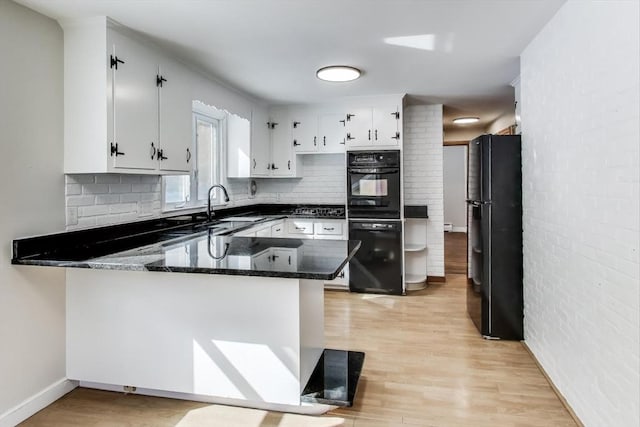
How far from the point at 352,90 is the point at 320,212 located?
5.46 ft

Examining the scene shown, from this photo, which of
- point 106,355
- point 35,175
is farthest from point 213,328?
point 35,175

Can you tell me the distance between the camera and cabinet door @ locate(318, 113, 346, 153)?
5.06m

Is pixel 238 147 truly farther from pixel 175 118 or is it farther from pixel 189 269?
pixel 189 269

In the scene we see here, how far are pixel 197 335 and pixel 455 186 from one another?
29.5ft

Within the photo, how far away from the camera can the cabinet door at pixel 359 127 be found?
4.78m

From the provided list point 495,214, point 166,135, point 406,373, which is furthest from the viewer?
point 495,214

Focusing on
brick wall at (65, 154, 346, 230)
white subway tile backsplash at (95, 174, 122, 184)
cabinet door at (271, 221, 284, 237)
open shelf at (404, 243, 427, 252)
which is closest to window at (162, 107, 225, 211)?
brick wall at (65, 154, 346, 230)

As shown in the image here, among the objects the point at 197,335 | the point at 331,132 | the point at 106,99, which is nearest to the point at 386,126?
the point at 331,132

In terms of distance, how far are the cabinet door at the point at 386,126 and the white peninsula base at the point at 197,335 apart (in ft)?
9.05

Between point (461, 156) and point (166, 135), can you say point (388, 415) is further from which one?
point (461, 156)

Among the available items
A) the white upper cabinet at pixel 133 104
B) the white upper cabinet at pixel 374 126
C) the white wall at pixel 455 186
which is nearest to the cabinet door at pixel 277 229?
the white upper cabinet at pixel 374 126

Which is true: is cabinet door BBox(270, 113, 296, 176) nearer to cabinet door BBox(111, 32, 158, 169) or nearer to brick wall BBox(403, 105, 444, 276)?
brick wall BBox(403, 105, 444, 276)

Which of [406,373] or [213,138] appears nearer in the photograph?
[406,373]

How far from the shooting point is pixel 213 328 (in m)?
2.22
